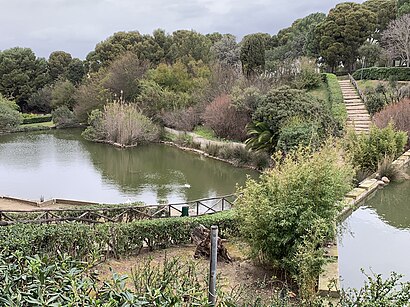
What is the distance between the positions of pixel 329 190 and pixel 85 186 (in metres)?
11.0

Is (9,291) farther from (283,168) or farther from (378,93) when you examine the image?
(378,93)

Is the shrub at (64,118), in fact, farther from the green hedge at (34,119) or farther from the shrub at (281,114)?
the shrub at (281,114)

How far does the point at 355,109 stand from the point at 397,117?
643 centimetres

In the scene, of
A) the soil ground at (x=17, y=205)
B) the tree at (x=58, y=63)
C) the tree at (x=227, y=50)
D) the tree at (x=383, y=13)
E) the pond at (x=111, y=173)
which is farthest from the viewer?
the tree at (x=58, y=63)

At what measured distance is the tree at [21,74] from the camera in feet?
130

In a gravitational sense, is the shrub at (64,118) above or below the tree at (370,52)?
below

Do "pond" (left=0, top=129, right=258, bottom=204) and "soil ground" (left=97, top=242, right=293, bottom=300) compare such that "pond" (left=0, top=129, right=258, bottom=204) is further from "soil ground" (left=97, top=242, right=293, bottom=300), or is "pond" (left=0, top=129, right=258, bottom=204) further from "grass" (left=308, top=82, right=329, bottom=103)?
"grass" (left=308, top=82, right=329, bottom=103)

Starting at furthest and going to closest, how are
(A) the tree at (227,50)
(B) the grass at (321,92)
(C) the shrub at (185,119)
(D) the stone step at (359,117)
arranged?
(A) the tree at (227,50), (C) the shrub at (185,119), (B) the grass at (321,92), (D) the stone step at (359,117)

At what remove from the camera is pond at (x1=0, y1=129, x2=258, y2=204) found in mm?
14406

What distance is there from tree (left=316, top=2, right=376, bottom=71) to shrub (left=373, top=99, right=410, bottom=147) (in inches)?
629

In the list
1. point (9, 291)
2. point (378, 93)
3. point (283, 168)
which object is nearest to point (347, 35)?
Result: point (378, 93)

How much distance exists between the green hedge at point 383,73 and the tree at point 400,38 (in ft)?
6.25

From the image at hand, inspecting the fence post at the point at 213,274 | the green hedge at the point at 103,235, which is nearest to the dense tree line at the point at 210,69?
the green hedge at the point at 103,235

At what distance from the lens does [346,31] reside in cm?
3011
